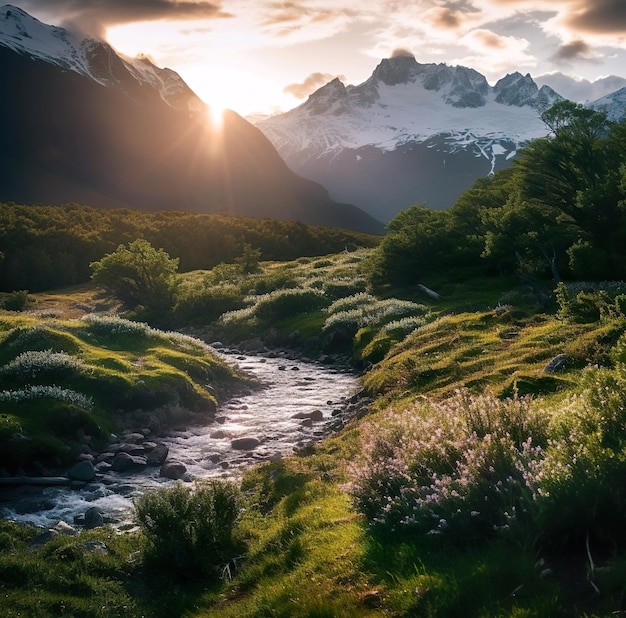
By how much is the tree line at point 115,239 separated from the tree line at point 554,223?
36919mm

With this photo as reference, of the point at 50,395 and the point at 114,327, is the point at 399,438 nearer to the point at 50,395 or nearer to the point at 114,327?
the point at 50,395

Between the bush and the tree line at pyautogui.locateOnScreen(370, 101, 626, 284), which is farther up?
the tree line at pyautogui.locateOnScreen(370, 101, 626, 284)

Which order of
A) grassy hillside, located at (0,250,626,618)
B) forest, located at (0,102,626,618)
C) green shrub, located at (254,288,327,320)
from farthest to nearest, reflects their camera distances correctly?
green shrub, located at (254,288,327,320) → forest, located at (0,102,626,618) → grassy hillside, located at (0,250,626,618)

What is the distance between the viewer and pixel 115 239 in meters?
86.6

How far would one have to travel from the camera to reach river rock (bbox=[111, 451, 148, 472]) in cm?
1698

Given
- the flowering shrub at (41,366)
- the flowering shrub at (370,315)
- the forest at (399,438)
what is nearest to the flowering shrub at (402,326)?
the forest at (399,438)

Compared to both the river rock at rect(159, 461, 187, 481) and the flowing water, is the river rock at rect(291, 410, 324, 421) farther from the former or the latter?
the river rock at rect(159, 461, 187, 481)

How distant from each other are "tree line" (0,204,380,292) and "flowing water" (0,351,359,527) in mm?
52395

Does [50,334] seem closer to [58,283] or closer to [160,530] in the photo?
[160,530]

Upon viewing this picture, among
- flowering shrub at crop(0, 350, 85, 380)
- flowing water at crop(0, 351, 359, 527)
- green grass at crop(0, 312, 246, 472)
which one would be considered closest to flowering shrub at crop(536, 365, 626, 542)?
flowing water at crop(0, 351, 359, 527)

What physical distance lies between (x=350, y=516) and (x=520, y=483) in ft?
12.8

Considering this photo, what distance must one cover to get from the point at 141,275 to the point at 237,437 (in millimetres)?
33731

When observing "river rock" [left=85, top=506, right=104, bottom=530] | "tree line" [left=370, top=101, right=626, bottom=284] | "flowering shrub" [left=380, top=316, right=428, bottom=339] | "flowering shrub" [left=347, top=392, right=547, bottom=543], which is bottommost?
"river rock" [left=85, top=506, right=104, bottom=530]

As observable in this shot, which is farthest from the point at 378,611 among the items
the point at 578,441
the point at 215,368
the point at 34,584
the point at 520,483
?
the point at 215,368
